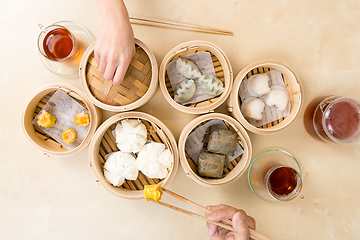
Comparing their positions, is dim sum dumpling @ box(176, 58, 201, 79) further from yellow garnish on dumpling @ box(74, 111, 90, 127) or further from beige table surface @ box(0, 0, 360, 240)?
yellow garnish on dumpling @ box(74, 111, 90, 127)

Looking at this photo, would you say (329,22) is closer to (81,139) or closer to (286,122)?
(286,122)

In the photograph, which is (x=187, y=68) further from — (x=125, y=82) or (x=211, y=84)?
(x=125, y=82)

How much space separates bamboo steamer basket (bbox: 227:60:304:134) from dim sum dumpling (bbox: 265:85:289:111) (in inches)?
2.3

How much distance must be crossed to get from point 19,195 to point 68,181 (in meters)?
0.40

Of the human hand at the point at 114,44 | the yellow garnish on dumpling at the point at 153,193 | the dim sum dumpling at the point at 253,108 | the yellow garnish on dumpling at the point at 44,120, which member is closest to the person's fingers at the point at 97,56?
the human hand at the point at 114,44

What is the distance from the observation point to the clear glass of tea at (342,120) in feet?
4.63

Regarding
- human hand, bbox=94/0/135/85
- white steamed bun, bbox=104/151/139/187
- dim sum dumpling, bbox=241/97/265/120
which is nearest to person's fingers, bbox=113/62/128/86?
human hand, bbox=94/0/135/85

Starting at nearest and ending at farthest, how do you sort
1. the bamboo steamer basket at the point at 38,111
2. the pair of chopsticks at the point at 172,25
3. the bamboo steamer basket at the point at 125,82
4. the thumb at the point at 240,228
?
1. the thumb at the point at 240,228
2. the bamboo steamer basket at the point at 125,82
3. the bamboo steamer basket at the point at 38,111
4. the pair of chopsticks at the point at 172,25

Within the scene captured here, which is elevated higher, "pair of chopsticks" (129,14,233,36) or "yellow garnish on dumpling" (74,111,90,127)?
"pair of chopsticks" (129,14,233,36)

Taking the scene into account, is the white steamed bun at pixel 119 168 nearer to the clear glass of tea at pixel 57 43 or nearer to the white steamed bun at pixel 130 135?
the white steamed bun at pixel 130 135

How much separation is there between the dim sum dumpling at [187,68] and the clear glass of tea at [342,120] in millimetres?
923

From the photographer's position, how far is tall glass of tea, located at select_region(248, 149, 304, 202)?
1.41 m

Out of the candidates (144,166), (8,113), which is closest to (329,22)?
(144,166)

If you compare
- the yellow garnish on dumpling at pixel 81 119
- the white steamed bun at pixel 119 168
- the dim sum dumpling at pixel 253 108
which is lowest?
the white steamed bun at pixel 119 168
